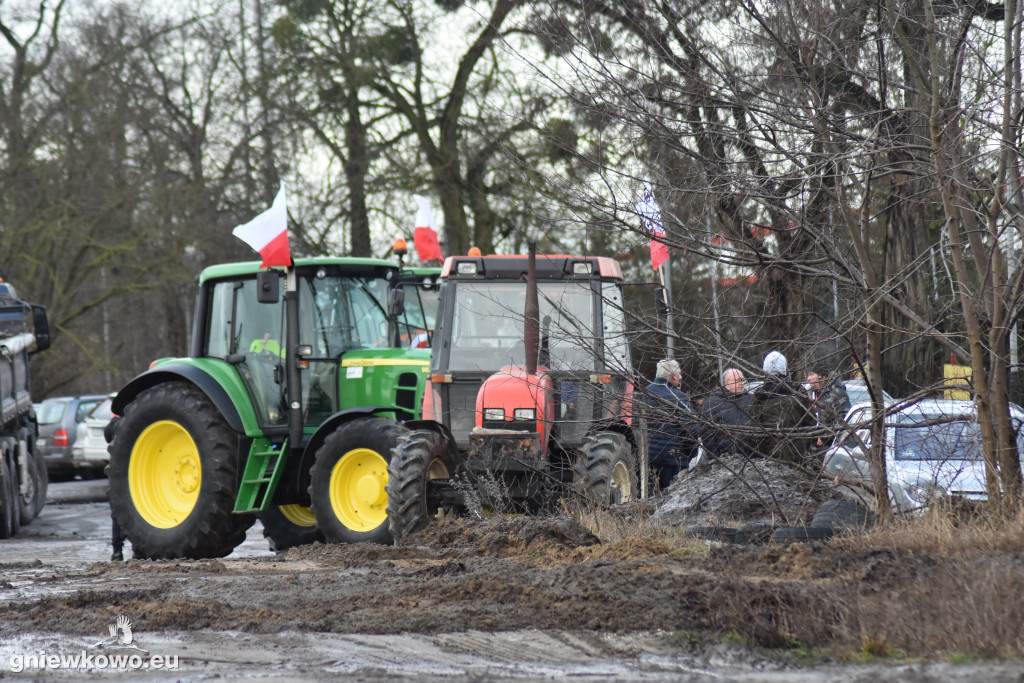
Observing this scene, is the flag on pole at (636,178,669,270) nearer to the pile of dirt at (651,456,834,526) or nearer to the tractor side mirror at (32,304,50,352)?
the pile of dirt at (651,456,834,526)

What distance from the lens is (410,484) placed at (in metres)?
8.12

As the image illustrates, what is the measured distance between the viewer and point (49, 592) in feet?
22.7

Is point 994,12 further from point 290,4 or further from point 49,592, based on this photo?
point 290,4

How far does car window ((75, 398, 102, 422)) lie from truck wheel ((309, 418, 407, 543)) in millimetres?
13100

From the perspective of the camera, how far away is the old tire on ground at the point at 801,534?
6.91 m

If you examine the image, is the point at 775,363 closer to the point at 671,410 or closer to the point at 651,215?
the point at 671,410

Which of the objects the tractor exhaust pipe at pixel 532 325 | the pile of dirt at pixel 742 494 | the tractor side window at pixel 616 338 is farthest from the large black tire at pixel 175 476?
the pile of dirt at pixel 742 494

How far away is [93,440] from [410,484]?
13.6 m

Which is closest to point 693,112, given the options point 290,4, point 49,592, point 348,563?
point 348,563

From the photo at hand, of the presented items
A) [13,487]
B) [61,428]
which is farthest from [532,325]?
[61,428]

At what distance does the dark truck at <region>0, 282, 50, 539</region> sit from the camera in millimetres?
12453

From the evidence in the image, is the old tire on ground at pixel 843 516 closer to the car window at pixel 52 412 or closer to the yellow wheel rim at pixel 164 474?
the yellow wheel rim at pixel 164 474

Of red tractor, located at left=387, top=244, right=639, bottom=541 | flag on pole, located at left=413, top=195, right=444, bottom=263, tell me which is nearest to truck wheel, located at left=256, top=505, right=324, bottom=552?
red tractor, located at left=387, top=244, right=639, bottom=541

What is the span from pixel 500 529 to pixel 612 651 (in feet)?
9.12
